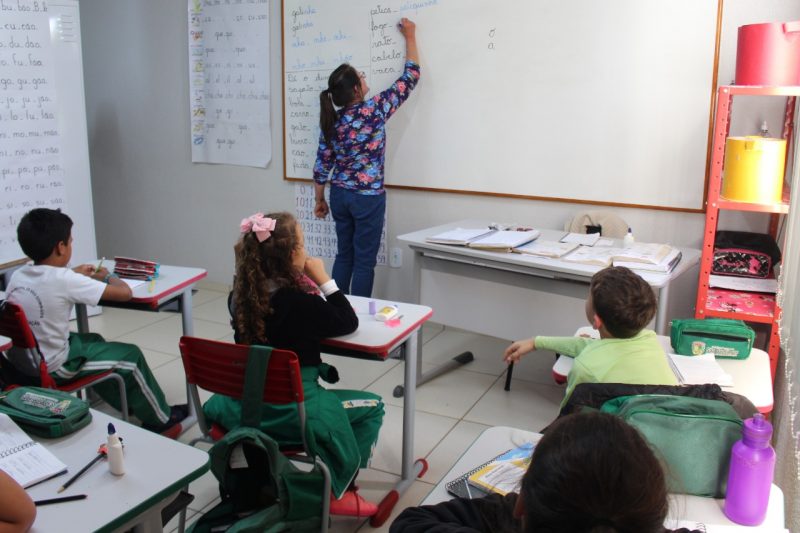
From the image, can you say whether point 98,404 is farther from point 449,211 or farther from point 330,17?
point 330,17

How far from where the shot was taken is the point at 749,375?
202 cm

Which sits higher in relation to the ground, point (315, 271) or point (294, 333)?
point (315, 271)

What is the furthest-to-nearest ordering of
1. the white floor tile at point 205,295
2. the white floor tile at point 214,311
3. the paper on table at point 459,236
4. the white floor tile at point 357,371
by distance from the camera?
the white floor tile at point 205,295, the white floor tile at point 214,311, the white floor tile at point 357,371, the paper on table at point 459,236

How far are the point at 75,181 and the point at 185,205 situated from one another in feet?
3.08

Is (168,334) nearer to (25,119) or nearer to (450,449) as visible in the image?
(25,119)

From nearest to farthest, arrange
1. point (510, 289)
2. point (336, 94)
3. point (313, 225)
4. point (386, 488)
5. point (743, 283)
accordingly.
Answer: point (386, 488) → point (743, 283) → point (510, 289) → point (336, 94) → point (313, 225)

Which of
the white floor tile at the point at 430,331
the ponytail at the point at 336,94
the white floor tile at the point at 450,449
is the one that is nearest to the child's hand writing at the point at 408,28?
the ponytail at the point at 336,94

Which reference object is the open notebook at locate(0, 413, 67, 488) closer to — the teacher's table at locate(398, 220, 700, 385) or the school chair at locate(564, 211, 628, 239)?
the teacher's table at locate(398, 220, 700, 385)

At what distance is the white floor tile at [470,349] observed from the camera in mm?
3803

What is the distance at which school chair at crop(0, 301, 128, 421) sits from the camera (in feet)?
7.79

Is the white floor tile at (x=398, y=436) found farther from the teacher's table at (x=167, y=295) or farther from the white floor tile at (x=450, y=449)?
the teacher's table at (x=167, y=295)

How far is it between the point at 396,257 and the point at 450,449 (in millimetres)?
1800

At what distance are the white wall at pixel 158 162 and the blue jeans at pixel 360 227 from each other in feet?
1.08

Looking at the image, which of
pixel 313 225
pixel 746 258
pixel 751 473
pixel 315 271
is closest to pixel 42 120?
pixel 313 225
